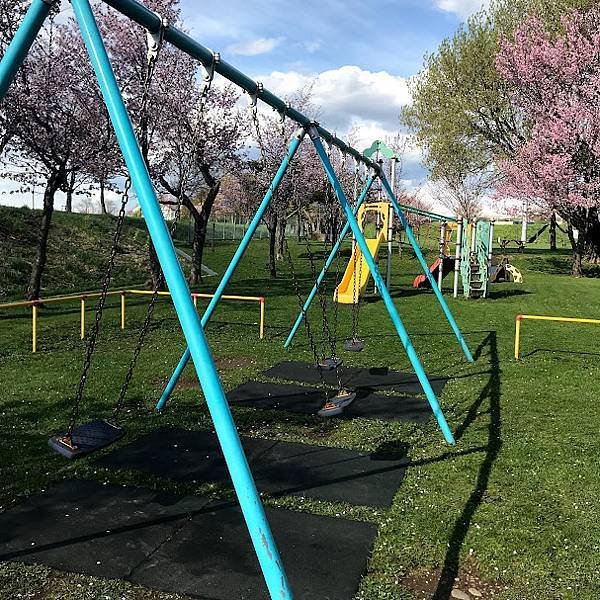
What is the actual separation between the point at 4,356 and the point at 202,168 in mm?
11532

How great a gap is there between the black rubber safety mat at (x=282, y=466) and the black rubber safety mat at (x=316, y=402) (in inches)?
45.8

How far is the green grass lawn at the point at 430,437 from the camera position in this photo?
3586mm

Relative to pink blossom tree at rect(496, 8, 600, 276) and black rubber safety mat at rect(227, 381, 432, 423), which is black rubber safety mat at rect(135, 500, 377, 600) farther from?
pink blossom tree at rect(496, 8, 600, 276)

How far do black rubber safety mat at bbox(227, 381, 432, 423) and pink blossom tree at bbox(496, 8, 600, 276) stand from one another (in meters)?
21.3

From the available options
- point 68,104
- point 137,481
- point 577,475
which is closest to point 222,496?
point 137,481

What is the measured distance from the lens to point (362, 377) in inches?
333

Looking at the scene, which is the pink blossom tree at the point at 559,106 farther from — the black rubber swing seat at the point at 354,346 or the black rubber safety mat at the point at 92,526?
the black rubber safety mat at the point at 92,526

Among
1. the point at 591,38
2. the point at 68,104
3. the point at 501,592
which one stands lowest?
the point at 501,592

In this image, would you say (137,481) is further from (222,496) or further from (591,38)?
(591,38)

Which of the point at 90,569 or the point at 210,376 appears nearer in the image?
the point at 210,376

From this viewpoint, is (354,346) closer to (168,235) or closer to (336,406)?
(336,406)

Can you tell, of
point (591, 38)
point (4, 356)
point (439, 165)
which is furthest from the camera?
point (439, 165)

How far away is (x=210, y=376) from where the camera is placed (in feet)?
8.15

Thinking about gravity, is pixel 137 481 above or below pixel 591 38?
below
